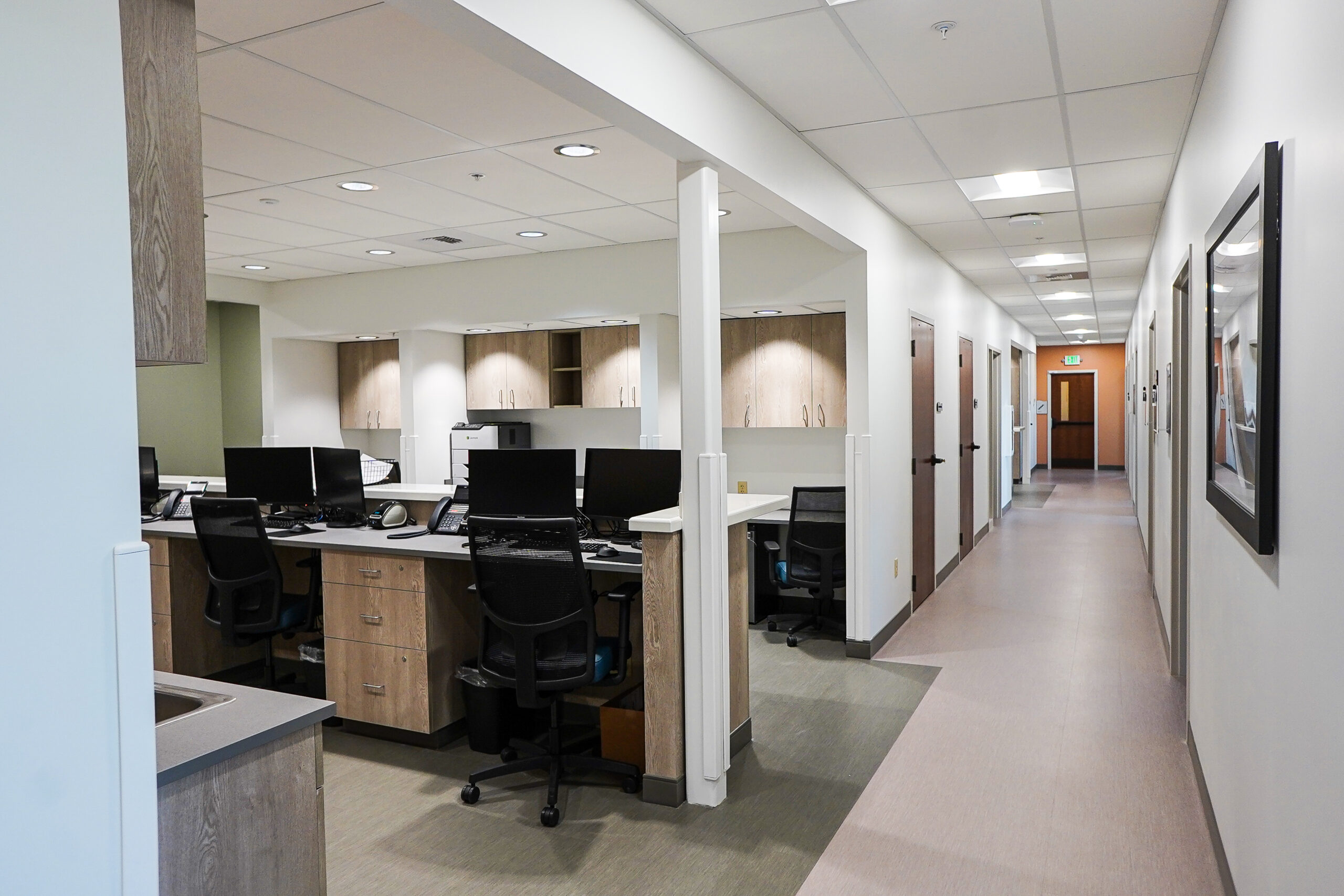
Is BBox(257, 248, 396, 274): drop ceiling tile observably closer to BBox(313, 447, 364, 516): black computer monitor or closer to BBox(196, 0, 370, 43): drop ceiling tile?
BBox(313, 447, 364, 516): black computer monitor

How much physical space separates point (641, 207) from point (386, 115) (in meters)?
1.75

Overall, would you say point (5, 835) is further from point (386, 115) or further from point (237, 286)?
point (237, 286)

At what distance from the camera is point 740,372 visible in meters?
6.13

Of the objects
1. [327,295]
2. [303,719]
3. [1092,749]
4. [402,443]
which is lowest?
[1092,749]

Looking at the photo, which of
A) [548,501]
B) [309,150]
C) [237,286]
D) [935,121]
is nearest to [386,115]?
[309,150]

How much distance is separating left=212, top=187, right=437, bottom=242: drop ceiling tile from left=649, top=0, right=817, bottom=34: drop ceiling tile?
7.78ft

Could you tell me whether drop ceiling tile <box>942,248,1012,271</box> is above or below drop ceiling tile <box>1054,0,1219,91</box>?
above

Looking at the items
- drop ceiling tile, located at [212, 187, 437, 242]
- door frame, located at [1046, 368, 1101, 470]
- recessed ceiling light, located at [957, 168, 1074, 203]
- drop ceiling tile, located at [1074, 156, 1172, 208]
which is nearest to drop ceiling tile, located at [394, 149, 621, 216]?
drop ceiling tile, located at [212, 187, 437, 242]

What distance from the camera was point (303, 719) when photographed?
162cm

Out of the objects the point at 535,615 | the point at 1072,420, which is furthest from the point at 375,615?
the point at 1072,420

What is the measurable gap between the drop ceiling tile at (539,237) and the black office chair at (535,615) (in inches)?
104

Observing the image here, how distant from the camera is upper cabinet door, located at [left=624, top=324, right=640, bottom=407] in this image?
6.50 metres

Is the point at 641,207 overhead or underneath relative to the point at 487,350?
overhead

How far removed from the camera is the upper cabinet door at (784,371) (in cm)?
594
